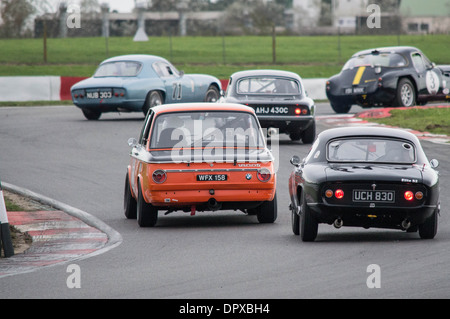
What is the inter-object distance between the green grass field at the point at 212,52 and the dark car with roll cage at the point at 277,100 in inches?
774

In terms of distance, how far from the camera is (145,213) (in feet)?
39.9

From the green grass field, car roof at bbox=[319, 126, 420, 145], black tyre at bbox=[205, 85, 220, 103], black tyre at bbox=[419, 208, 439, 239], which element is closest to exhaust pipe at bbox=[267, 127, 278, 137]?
black tyre at bbox=[205, 85, 220, 103]

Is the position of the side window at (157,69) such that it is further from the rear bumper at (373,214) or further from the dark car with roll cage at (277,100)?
the rear bumper at (373,214)

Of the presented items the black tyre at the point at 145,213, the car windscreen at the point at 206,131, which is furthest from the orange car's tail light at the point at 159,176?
the car windscreen at the point at 206,131

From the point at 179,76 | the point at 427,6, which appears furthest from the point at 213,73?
the point at 427,6

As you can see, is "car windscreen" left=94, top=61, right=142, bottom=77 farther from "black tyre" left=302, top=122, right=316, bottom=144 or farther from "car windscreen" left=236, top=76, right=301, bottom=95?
"black tyre" left=302, top=122, right=316, bottom=144

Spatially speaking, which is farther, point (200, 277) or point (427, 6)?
point (427, 6)

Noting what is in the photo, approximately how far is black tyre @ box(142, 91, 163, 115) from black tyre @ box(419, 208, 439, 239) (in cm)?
1490

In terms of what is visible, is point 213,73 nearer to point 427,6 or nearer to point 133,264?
point 133,264

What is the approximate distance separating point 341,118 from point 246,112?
1341 cm

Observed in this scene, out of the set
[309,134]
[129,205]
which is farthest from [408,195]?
[309,134]

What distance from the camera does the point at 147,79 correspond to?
83.4 ft

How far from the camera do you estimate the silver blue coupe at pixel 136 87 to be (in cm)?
2472

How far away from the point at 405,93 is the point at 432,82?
0.81 metres
